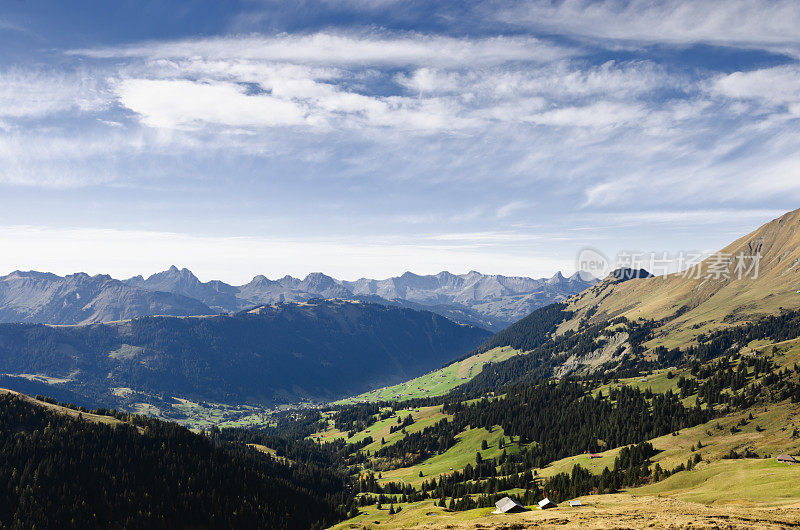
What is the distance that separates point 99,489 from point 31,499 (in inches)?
903

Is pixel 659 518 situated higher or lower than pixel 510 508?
higher

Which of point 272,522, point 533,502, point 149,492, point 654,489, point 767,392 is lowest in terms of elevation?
point 272,522

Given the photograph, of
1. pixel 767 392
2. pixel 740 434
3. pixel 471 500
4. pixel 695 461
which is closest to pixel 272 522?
pixel 471 500

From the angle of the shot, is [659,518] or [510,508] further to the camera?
[510,508]

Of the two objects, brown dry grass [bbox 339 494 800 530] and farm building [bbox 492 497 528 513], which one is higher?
brown dry grass [bbox 339 494 800 530]

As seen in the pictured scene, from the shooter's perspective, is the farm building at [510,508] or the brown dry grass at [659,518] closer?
the brown dry grass at [659,518]

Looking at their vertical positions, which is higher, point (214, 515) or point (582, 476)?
point (582, 476)

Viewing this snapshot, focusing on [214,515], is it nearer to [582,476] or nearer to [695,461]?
[582,476]

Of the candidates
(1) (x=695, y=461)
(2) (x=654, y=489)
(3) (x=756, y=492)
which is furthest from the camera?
(1) (x=695, y=461)

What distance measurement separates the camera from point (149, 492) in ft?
637

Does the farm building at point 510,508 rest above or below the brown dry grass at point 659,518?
below

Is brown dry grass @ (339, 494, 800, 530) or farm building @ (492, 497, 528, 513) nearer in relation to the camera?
brown dry grass @ (339, 494, 800, 530)

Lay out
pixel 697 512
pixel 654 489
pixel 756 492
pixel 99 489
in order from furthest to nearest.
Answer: pixel 99 489 < pixel 654 489 < pixel 756 492 < pixel 697 512

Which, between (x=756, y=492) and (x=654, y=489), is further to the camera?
(x=654, y=489)
